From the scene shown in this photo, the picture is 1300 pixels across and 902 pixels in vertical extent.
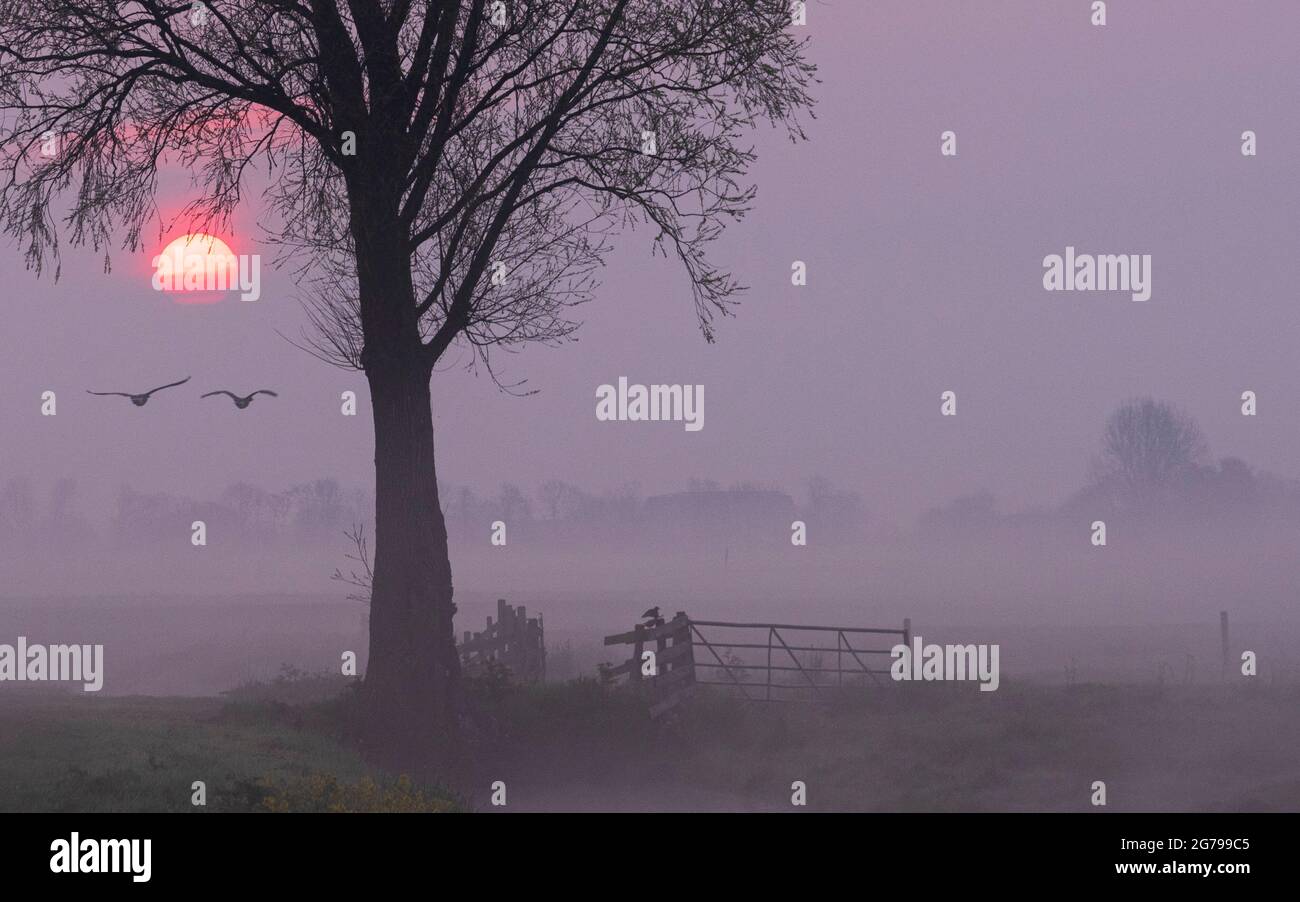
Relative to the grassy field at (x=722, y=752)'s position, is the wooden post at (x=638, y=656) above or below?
above

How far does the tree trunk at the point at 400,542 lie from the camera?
55.4 feet

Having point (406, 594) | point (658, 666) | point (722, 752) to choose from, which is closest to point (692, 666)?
point (658, 666)

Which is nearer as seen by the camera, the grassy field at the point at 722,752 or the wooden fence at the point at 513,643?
the grassy field at the point at 722,752

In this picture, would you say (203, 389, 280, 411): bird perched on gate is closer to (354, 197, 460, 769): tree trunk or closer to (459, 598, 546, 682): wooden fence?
(354, 197, 460, 769): tree trunk

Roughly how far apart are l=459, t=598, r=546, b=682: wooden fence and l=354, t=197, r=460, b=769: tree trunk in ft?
32.5

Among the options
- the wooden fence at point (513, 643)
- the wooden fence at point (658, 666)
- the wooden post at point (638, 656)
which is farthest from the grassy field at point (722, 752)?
the wooden fence at point (513, 643)

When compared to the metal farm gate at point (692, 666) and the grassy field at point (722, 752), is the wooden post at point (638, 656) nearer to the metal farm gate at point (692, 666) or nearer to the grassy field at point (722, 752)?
the metal farm gate at point (692, 666)

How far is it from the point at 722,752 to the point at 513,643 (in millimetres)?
9516

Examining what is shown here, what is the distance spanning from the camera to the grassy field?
13.4 m

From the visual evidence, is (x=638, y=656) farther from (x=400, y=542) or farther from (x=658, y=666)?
(x=400, y=542)

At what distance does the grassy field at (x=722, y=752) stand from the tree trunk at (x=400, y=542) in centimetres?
77

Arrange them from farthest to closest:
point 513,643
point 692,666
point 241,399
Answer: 1. point 513,643
2. point 692,666
3. point 241,399

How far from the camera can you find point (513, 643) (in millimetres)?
→ 28422
